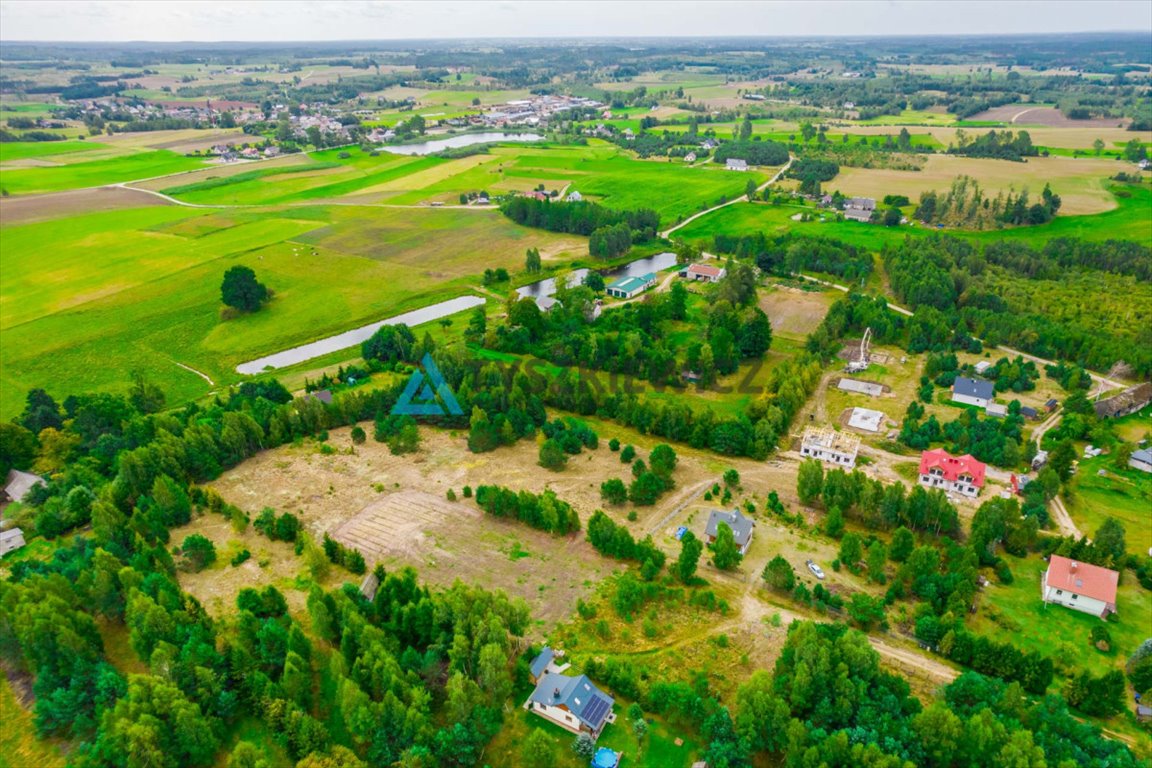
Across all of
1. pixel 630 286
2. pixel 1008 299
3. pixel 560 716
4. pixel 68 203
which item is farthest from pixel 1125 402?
pixel 68 203

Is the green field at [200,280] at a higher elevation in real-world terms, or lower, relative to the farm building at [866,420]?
higher

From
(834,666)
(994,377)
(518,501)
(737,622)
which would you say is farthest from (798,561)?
(994,377)

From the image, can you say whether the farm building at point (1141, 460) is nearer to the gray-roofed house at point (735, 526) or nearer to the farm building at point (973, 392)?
the farm building at point (973, 392)

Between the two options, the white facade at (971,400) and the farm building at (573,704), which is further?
the white facade at (971,400)

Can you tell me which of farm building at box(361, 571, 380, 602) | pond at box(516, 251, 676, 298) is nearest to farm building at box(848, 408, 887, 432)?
farm building at box(361, 571, 380, 602)

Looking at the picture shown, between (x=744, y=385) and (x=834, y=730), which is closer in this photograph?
(x=834, y=730)

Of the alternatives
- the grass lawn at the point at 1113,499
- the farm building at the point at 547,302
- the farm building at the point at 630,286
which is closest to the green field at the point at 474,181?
the farm building at the point at 630,286

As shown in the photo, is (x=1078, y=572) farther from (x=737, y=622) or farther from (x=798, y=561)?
(x=737, y=622)
